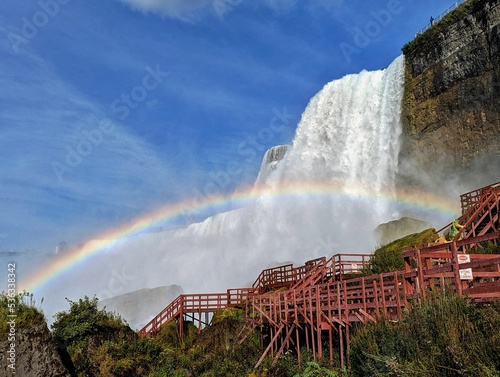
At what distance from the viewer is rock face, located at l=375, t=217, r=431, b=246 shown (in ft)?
124

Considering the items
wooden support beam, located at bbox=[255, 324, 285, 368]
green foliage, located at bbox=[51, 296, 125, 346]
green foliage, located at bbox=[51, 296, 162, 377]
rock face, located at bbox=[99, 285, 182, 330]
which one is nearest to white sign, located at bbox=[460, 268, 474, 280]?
wooden support beam, located at bbox=[255, 324, 285, 368]

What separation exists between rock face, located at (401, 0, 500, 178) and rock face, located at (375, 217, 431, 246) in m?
7.92

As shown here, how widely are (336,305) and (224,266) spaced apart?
4516 cm

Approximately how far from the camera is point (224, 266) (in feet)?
198

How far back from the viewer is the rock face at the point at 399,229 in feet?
124

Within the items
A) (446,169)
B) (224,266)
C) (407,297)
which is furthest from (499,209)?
(224,266)

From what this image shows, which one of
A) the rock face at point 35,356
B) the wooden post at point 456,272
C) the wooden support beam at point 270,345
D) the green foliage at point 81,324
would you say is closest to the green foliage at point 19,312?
the rock face at point 35,356

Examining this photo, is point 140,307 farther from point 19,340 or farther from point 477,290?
point 477,290

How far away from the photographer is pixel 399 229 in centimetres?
3884

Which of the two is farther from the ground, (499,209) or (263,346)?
(499,209)

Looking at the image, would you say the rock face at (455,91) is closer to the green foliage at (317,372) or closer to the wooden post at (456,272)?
the green foliage at (317,372)

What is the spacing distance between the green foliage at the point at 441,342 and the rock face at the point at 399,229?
93.7 feet

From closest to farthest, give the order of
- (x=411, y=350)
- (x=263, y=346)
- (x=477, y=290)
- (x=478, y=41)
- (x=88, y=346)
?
(x=411, y=350) → (x=477, y=290) → (x=88, y=346) → (x=263, y=346) → (x=478, y=41)

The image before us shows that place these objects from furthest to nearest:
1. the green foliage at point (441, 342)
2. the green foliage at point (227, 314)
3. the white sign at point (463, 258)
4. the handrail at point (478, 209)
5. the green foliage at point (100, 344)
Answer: the green foliage at point (227, 314) → the handrail at point (478, 209) → the green foliage at point (100, 344) → the white sign at point (463, 258) → the green foliage at point (441, 342)
